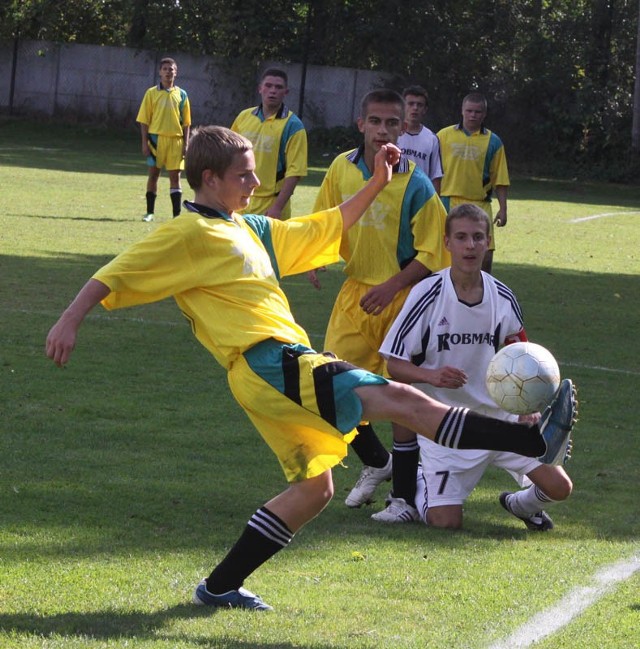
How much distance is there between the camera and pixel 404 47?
119 feet

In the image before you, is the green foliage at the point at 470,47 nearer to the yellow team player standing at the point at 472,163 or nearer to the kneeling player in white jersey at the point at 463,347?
the yellow team player standing at the point at 472,163

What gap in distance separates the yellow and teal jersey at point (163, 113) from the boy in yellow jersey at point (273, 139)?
7.11 metres

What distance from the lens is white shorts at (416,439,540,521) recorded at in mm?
5641

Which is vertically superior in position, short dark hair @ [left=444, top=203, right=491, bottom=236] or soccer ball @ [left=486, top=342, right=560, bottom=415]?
short dark hair @ [left=444, top=203, right=491, bottom=236]

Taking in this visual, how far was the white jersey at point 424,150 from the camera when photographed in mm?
10164

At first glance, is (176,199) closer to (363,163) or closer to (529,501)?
(363,163)

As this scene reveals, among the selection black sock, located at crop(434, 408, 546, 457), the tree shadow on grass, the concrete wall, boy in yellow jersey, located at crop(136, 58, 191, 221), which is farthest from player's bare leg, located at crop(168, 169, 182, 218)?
the concrete wall

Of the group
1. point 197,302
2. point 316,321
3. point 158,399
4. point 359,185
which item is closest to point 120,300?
point 197,302

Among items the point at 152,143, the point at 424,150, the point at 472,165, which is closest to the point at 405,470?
the point at 424,150

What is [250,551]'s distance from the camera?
14.0 ft

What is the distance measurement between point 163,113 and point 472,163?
752 centimetres

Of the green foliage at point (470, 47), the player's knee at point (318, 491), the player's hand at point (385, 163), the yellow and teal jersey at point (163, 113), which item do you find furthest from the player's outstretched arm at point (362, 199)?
the green foliage at point (470, 47)

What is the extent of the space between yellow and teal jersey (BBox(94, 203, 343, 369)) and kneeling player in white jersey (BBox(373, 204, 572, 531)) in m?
1.26

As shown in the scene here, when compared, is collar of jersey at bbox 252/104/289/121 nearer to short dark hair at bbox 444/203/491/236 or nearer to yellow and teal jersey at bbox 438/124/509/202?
yellow and teal jersey at bbox 438/124/509/202
